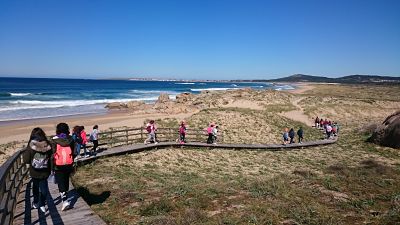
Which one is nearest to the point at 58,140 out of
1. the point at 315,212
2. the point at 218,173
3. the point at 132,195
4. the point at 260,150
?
the point at 132,195

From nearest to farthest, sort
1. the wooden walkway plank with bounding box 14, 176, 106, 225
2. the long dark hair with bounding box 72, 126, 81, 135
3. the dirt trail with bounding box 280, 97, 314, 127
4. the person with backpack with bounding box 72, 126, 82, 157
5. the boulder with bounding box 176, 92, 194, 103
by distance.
A: the wooden walkway plank with bounding box 14, 176, 106, 225 < the long dark hair with bounding box 72, 126, 81, 135 < the person with backpack with bounding box 72, 126, 82, 157 < the dirt trail with bounding box 280, 97, 314, 127 < the boulder with bounding box 176, 92, 194, 103

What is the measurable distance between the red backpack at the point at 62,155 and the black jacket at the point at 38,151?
6.5 inches

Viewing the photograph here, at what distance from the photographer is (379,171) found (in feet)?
47.4

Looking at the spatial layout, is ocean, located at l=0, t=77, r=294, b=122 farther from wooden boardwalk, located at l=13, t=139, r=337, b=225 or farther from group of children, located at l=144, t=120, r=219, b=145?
wooden boardwalk, located at l=13, t=139, r=337, b=225

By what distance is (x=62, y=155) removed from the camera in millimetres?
7387

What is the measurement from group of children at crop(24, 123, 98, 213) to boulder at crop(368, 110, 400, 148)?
2158cm

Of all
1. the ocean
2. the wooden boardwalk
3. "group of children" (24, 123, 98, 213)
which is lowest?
the ocean

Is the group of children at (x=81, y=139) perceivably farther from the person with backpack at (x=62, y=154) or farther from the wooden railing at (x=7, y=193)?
the person with backpack at (x=62, y=154)

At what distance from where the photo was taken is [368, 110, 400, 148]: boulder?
2227 centimetres

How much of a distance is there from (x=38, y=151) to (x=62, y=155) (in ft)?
1.82

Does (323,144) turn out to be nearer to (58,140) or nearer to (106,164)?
(106,164)

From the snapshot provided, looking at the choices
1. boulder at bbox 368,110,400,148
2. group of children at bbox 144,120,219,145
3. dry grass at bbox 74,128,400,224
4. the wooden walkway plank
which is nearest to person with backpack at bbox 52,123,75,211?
the wooden walkway plank

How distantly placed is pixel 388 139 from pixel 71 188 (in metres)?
21.3

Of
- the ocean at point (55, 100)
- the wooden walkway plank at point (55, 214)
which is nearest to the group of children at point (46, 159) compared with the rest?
the wooden walkway plank at point (55, 214)
